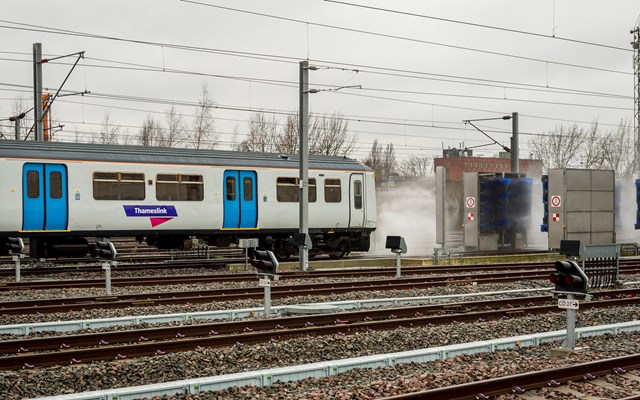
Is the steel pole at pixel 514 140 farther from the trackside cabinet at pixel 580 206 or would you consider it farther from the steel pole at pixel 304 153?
the steel pole at pixel 304 153

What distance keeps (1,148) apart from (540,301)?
14908 mm

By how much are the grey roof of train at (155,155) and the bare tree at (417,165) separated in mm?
74045

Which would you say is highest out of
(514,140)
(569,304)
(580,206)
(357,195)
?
(514,140)

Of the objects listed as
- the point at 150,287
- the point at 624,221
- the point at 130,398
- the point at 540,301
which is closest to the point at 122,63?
the point at 150,287

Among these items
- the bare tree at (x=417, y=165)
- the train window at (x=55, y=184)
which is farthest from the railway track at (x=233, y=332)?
the bare tree at (x=417, y=165)

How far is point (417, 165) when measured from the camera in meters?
107

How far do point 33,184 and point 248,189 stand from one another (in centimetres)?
697

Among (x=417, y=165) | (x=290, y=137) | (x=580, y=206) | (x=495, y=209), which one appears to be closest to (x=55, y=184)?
(x=580, y=206)

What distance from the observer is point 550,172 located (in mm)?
30422

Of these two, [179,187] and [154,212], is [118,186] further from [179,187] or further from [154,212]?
[179,187]

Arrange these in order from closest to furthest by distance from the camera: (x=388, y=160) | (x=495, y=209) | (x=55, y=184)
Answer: (x=55, y=184) → (x=495, y=209) → (x=388, y=160)

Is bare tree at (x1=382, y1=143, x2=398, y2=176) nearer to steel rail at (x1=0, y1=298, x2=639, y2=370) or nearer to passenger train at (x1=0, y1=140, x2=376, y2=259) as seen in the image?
passenger train at (x1=0, y1=140, x2=376, y2=259)

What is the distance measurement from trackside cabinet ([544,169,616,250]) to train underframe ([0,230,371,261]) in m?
7.20

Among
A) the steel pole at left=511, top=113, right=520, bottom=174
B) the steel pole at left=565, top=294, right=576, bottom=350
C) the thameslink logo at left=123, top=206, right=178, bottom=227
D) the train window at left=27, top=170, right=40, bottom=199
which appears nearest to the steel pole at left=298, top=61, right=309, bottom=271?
the thameslink logo at left=123, top=206, right=178, bottom=227
